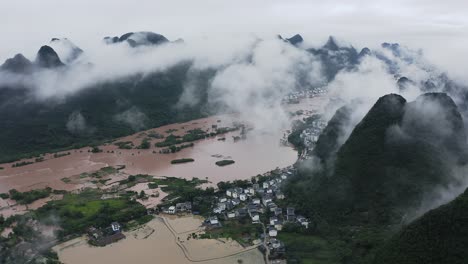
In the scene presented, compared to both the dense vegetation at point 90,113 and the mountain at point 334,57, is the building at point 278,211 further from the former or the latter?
the mountain at point 334,57

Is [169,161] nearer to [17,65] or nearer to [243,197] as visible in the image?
[243,197]

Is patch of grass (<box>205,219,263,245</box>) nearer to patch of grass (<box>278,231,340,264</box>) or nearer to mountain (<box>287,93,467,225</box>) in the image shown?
patch of grass (<box>278,231,340,264</box>)

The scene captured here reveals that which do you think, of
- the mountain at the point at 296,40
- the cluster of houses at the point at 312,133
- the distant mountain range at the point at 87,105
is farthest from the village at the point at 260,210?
the mountain at the point at 296,40

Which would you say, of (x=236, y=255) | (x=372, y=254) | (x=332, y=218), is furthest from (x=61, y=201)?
(x=372, y=254)

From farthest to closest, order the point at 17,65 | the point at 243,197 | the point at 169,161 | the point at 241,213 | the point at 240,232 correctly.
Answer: the point at 17,65
the point at 169,161
the point at 243,197
the point at 241,213
the point at 240,232

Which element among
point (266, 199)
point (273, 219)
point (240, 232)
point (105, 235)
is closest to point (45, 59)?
point (105, 235)

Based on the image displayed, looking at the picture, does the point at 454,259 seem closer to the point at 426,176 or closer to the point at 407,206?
the point at 407,206
